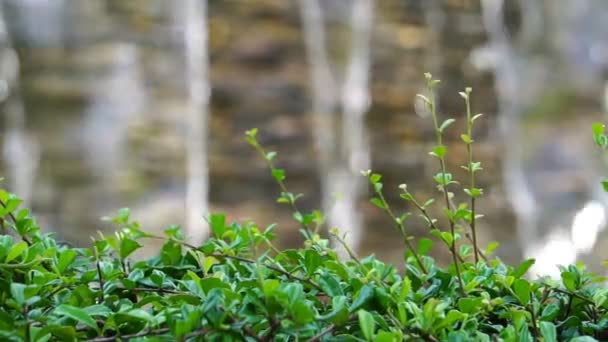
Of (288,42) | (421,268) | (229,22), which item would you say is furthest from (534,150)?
(421,268)

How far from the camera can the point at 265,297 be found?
21.4 inches

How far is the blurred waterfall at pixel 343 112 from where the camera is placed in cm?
391

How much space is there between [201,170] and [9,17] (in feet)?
4.08

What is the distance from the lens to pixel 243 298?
592 mm

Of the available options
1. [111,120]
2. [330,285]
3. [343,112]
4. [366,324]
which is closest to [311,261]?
[330,285]

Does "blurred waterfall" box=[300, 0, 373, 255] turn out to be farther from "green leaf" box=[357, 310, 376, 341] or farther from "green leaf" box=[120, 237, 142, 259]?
"green leaf" box=[357, 310, 376, 341]

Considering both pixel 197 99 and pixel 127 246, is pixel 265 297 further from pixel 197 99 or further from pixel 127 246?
pixel 197 99

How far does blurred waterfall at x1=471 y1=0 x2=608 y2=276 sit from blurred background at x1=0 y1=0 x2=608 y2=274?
0.03ft

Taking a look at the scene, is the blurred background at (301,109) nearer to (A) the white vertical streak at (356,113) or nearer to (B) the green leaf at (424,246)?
(A) the white vertical streak at (356,113)

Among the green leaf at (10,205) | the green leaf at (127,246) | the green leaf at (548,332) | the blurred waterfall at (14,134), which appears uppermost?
the blurred waterfall at (14,134)

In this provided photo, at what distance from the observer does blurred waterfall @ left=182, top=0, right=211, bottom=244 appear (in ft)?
12.2

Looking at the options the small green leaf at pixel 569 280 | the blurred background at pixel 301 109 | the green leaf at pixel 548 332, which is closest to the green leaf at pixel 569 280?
the small green leaf at pixel 569 280

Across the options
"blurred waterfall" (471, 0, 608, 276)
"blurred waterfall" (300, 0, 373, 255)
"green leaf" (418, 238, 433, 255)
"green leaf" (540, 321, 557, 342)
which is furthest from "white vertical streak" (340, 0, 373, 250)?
"green leaf" (540, 321, 557, 342)

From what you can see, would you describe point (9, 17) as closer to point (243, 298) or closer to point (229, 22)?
point (229, 22)
